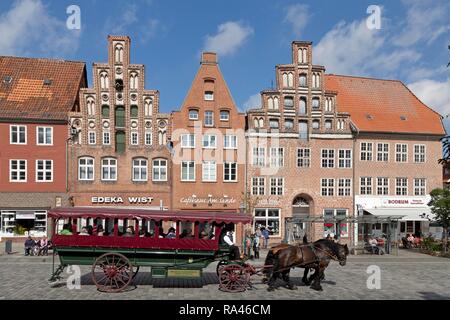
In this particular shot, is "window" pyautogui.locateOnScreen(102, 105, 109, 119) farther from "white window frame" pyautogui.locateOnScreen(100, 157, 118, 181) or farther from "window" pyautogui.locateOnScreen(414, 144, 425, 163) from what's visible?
"window" pyautogui.locateOnScreen(414, 144, 425, 163)

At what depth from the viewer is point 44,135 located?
104 feet

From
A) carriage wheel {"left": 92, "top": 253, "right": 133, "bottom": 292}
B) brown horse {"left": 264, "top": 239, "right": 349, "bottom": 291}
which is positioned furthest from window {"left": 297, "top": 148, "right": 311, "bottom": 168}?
carriage wheel {"left": 92, "top": 253, "right": 133, "bottom": 292}

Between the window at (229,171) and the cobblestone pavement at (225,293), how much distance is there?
13.6 m

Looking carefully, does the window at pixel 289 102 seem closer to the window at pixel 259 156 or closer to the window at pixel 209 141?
the window at pixel 259 156

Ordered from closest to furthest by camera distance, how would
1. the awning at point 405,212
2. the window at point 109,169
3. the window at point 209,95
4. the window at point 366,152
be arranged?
the window at point 109,169, the window at point 209,95, the awning at point 405,212, the window at point 366,152

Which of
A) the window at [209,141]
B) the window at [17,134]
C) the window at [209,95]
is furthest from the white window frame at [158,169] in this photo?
the window at [17,134]

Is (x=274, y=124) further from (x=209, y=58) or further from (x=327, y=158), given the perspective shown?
(x=209, y=58)

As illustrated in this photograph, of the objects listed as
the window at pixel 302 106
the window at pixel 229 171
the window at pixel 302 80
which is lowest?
the window at pixel 229 171

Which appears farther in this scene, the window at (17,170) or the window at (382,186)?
the window at (382,186)

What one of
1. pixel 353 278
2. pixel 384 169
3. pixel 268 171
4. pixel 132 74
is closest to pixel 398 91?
pixel 384 169

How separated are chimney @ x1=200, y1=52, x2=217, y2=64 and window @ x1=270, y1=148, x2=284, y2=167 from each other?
8.33m

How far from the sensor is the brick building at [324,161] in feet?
110

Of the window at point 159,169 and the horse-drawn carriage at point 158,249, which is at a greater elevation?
the window at point 159,169

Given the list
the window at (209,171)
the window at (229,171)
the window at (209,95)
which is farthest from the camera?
the window at (209,95)
